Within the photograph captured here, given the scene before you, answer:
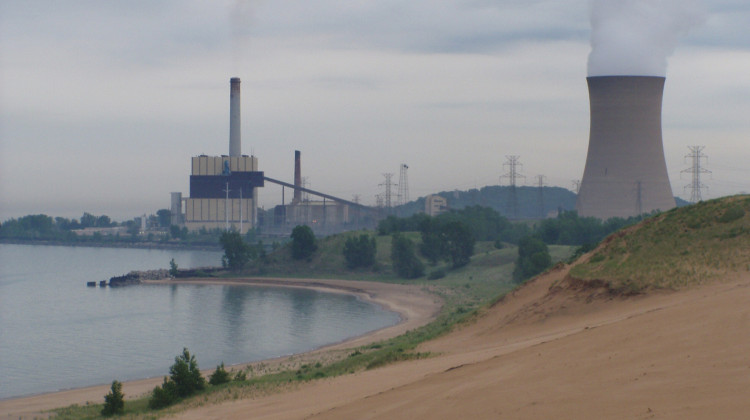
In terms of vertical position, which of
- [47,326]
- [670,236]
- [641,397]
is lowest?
[47,326]

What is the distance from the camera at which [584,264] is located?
19203 mm

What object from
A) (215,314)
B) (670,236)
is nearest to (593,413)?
(670,236)

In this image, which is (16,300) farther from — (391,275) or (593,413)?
(593,413)

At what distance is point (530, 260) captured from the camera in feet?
146

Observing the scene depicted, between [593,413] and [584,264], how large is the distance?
12669 millimetres

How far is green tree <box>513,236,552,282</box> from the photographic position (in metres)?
42.8

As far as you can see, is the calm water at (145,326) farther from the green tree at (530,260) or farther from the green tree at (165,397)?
the green tree at (165,397)

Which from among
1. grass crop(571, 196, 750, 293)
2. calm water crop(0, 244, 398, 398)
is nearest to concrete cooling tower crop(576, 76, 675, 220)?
calm water crop(0, 244, 398, 398)

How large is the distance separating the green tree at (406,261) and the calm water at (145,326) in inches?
299

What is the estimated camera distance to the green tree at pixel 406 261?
2341 inches

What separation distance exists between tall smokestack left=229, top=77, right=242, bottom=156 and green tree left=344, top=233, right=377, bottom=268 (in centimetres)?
4020

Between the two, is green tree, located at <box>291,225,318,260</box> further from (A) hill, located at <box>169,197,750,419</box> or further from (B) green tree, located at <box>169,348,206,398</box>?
(B) green tree, located at <box>169,348,206,398</box>

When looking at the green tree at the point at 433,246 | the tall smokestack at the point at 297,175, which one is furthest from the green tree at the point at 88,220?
the green tree at the point at 433,246

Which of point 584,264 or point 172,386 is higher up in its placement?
point 584,264
